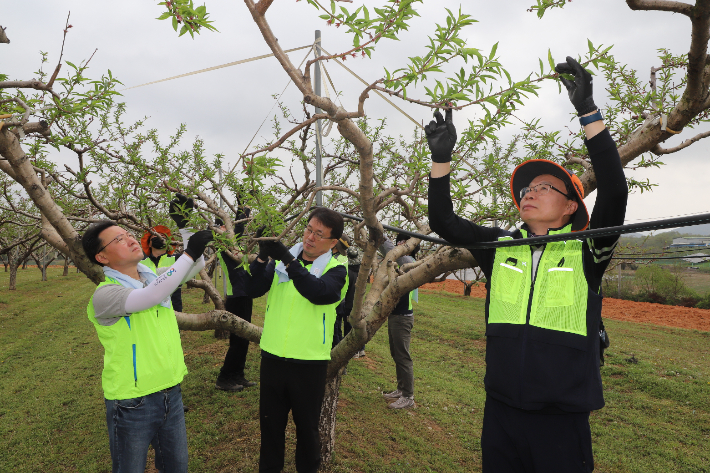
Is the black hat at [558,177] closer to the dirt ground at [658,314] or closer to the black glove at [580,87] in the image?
the black glove at [580,87]

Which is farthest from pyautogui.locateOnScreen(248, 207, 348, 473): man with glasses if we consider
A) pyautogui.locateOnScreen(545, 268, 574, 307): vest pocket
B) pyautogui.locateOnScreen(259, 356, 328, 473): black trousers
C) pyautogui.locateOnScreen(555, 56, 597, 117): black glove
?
pyautogui.locateOnScreen(555, 56, 597, 117): black glove

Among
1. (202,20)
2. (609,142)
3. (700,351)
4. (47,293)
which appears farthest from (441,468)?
(47,293)

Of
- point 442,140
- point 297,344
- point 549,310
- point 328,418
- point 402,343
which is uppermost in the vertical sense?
point 442,140

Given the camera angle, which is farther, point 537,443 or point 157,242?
point 157,242

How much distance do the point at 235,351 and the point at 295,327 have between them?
3.27 m

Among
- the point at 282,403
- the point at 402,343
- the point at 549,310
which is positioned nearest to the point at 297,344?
the point at 282,403

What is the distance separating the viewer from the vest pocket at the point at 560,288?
1.95 meters

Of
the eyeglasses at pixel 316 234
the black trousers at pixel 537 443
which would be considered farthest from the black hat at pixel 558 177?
the eyeglasses at pixel 316 234

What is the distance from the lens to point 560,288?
1966mm

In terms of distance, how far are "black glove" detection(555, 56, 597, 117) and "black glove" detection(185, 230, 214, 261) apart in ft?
7.49

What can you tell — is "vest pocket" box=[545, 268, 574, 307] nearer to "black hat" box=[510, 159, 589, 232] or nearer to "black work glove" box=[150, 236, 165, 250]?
"black hat" box=[510, 159, 589, 232]

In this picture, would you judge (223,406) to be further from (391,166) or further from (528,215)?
(528,215)

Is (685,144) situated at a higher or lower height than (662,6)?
lower

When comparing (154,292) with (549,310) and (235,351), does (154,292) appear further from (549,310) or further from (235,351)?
(235,351)
